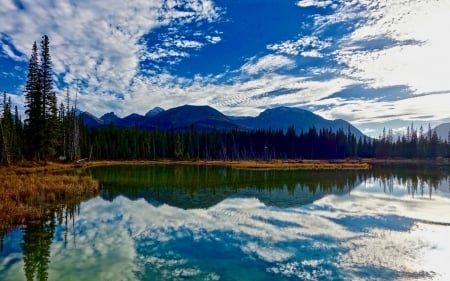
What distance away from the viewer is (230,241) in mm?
20469

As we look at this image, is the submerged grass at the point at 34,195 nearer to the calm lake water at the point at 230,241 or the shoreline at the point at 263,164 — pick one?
the calm lake water at the point at 230,241

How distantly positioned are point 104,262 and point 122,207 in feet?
51.7

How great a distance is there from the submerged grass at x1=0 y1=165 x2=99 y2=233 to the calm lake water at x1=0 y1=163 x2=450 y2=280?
161cm

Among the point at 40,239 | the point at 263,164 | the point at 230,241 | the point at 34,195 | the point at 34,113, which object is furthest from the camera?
the point at 263,164

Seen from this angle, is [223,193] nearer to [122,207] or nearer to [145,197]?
[145,197]

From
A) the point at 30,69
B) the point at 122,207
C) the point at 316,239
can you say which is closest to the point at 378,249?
the point at 316,239

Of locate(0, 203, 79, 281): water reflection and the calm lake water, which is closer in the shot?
locate(0, 203, 79, 281): water reflection

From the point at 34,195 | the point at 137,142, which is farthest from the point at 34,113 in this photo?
the point at 137,142

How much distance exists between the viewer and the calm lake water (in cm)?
1528

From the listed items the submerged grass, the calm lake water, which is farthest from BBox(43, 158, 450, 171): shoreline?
the calm lake water

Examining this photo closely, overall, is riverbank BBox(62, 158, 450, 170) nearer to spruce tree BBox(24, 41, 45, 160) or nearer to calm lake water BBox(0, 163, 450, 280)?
spruce tree BBox(24, 41, 45, 160)

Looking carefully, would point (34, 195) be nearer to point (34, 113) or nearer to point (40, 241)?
point (40, 241)

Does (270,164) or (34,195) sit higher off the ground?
(34,195)

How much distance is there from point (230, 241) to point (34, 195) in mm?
18977
